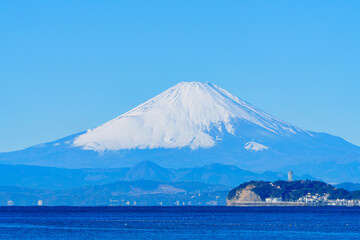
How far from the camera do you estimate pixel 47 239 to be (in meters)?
139

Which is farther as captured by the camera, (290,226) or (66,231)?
(290,226)

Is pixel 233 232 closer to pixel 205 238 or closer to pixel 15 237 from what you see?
pixel 205 238

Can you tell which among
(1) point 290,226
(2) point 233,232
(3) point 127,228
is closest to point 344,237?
(2) point 233,232

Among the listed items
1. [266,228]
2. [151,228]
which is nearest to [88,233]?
[151,228]

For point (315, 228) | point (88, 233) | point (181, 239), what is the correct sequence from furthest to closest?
point (315, 228)
point (88, 233)
point (181, 239)

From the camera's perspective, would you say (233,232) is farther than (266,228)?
No

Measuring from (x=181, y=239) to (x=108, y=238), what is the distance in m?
11.3

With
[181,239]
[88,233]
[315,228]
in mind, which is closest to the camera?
[181,239]

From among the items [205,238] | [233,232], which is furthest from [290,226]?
[205,238]

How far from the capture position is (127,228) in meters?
170

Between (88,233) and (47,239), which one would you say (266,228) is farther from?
(47,239)

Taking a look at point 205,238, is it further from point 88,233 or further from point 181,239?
point 88,233

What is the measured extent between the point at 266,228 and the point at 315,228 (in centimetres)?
890

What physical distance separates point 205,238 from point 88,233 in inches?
911
